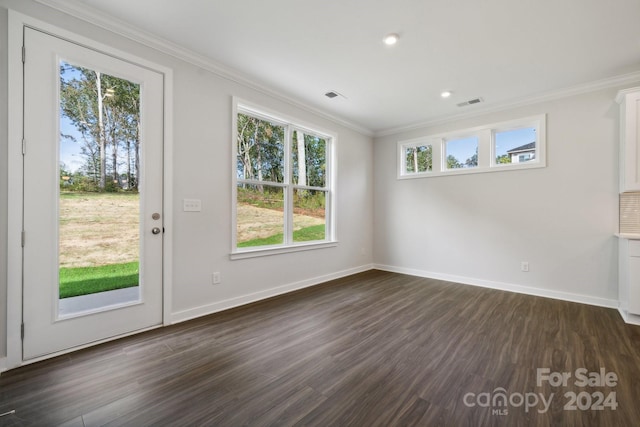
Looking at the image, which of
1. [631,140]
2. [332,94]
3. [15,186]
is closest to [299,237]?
[332,94]

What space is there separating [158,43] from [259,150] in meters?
1.54

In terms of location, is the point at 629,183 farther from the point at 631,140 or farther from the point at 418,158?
the point at 418,158

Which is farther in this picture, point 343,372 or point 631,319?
point 631,319

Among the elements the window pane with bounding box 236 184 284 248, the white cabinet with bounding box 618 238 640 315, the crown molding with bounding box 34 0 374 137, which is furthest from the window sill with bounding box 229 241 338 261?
the white cabinet with bounding box 618 238 640 315

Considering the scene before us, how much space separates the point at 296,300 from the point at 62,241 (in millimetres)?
2442

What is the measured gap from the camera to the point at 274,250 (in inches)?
148

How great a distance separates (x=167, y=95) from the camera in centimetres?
274

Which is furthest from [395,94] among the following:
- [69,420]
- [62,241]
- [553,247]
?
[69,420]

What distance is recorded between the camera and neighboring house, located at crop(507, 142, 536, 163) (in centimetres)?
395

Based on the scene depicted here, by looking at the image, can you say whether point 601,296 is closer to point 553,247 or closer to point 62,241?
point 553,247

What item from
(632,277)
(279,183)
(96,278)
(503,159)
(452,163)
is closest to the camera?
(96,278)

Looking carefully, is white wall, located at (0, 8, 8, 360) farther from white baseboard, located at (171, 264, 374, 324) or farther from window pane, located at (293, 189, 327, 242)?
window pane, located at (293, 189, 327, 242)

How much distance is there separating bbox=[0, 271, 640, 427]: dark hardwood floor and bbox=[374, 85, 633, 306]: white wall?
2.34 feet

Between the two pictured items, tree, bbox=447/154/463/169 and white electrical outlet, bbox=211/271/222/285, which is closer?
white electrical outlet, bbox=211/271/222/285
